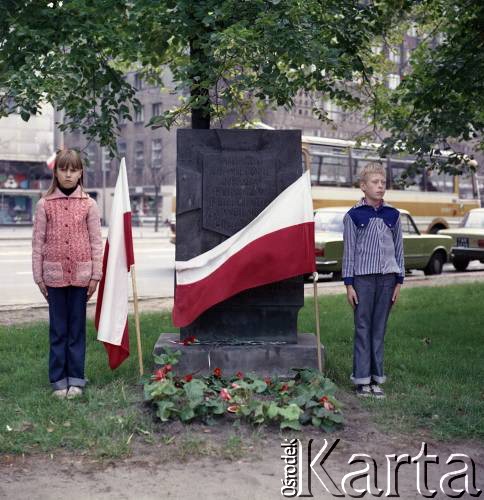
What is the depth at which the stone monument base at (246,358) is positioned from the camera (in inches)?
261

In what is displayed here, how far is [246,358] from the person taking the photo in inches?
263

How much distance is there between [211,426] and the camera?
5.43 meters

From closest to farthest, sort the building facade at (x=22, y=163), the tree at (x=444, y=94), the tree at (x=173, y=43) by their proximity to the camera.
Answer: the tree at (x=173, y=43) → the tree at (x=444, y=94) → the building facade at (x=22, y=163)

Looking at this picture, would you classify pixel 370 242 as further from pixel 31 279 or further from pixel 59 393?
pixel 31 279

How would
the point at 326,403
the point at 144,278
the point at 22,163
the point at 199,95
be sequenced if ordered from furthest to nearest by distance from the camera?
the point at 22,163
the point at 144,278
the point at 199,95
the point at 326,403

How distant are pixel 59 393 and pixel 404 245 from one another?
47.1 feet

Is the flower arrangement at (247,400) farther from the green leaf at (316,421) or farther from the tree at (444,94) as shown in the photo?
the tree at (444,94)

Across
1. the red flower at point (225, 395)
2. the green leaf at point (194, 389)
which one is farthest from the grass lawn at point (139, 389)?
the red flower at point (225, 395)

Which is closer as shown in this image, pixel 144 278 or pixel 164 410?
pixel 164 410

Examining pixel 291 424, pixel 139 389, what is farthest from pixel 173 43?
pixel 291 424

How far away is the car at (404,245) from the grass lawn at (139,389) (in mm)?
6707

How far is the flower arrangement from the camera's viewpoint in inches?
213

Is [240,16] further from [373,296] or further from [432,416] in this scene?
[432,416]

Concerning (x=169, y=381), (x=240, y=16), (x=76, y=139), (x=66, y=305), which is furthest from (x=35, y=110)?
(x=76, y=139)
